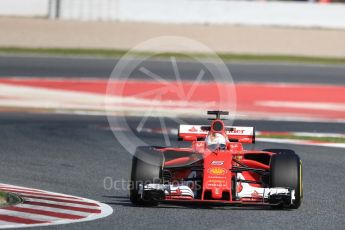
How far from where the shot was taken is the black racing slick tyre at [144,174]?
36.3 ft

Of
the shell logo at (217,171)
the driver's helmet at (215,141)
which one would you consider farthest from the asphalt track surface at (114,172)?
the driver's helmet at (215,141)

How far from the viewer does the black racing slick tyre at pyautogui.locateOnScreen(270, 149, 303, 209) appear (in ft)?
36.0

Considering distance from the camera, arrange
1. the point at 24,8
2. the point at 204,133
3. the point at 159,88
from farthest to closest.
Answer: the point at 24,8
the point at 159,88
the point at 204,133

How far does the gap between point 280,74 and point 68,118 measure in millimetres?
11854

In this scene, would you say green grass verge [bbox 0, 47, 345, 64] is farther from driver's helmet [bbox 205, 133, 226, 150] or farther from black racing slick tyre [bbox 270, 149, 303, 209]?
black racing slick tyre [bbox 270, 149, 303, 209]

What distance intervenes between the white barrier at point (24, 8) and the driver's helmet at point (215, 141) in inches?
1181

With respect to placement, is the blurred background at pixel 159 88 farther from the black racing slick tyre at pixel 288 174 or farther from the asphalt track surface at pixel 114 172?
the black racing slick tyre at pixel 288 174

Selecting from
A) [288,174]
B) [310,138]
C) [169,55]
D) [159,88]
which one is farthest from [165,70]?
[288,174]

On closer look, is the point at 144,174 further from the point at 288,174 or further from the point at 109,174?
the point at 109,174

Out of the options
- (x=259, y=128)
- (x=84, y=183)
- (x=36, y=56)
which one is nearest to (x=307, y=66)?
(x=36, y=56)

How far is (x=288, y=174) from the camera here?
36.2 ft

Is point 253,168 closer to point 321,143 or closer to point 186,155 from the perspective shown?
point 186,155

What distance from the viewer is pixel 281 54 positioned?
37.4 m

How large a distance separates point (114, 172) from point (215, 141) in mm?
3259
